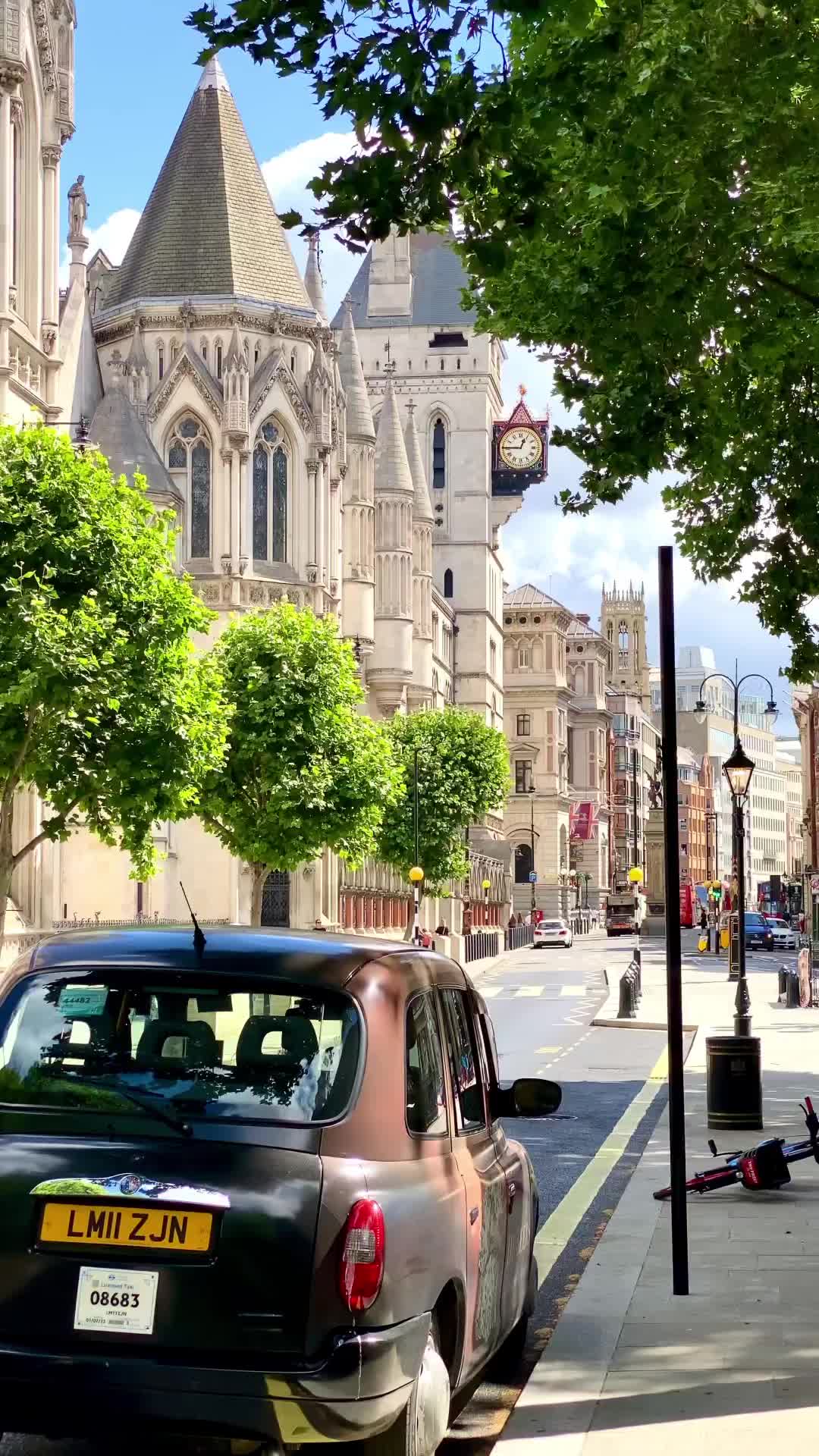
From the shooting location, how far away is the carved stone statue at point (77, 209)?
182ft

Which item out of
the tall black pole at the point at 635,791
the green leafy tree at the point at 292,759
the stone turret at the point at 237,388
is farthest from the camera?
the tall black pole at the point at 635,791

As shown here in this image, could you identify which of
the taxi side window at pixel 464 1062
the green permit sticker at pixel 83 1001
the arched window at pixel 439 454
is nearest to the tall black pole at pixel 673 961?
the taxi side window at pixel 464 1062

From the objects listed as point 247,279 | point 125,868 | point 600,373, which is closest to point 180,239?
point 247,279

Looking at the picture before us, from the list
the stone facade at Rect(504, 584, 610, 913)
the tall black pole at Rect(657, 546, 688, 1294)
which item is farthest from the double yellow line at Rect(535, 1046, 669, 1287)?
the stone facade at Rect(504, 584, 610, 913)

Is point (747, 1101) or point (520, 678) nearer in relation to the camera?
point (747, 1101)

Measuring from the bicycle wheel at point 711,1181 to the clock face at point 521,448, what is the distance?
11415cm

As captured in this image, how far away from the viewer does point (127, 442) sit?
58.5m

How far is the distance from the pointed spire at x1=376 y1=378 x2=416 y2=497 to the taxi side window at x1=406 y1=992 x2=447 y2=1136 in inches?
3090

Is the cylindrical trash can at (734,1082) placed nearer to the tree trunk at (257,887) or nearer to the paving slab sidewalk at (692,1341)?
the paving slab sidewalk at (692,1341)

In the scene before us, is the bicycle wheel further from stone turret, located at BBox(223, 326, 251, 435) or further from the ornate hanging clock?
the ornate hanging clock

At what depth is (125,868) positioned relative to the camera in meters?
53.7

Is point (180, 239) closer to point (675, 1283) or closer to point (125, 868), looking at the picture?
point (125, 868)

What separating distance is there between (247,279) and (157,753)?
37.3 m

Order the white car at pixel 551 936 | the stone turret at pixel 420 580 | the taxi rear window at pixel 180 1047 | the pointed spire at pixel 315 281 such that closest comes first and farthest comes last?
the taxi rear window at pixel 180 1047, the pointed spire at pixel 315 281, the stone turret at pixel 420 580, the white car at pixel 551 936
